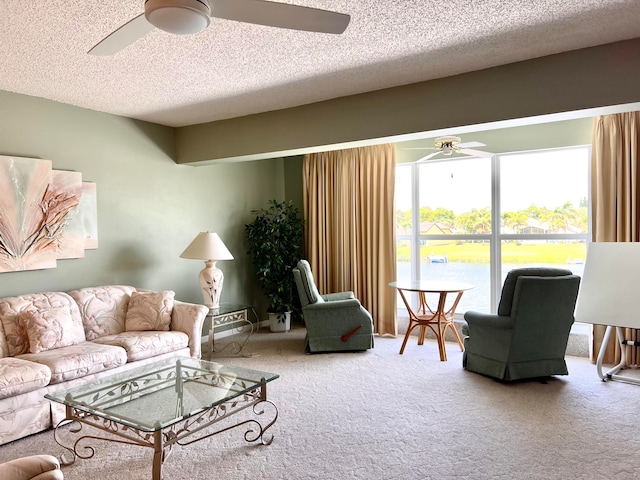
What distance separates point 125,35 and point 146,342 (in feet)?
8.43

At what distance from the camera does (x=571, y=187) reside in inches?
194

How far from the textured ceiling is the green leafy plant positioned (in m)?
2.08

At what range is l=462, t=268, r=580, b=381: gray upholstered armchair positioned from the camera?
3.74 meters

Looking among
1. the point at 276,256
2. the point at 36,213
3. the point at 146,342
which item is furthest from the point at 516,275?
the point at 36,213

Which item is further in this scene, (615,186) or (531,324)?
(615,186)

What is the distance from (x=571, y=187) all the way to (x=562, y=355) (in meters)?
1.97

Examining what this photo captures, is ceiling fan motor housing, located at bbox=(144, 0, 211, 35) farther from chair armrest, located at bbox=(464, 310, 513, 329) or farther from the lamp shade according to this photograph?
chair armrest, located at bbox=(464, 310, 513, 329)

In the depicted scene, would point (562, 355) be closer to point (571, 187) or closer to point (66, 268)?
point (571, 187)

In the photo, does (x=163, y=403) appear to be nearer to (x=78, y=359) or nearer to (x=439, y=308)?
(x=78, y=359)

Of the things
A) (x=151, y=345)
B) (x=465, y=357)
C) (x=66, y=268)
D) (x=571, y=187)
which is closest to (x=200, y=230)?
(x=66, y=268)

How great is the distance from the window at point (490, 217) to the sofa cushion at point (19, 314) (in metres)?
3.98

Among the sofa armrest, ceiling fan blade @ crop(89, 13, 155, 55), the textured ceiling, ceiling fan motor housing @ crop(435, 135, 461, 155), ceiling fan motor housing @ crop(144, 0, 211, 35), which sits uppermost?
the textured ceiling

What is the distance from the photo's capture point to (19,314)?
11.8ft

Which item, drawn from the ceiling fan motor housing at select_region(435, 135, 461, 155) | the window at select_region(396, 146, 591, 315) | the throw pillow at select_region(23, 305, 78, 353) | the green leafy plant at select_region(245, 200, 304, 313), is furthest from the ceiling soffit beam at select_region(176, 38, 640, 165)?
the throw pillow at select_region(23, 305, 78, 353)
